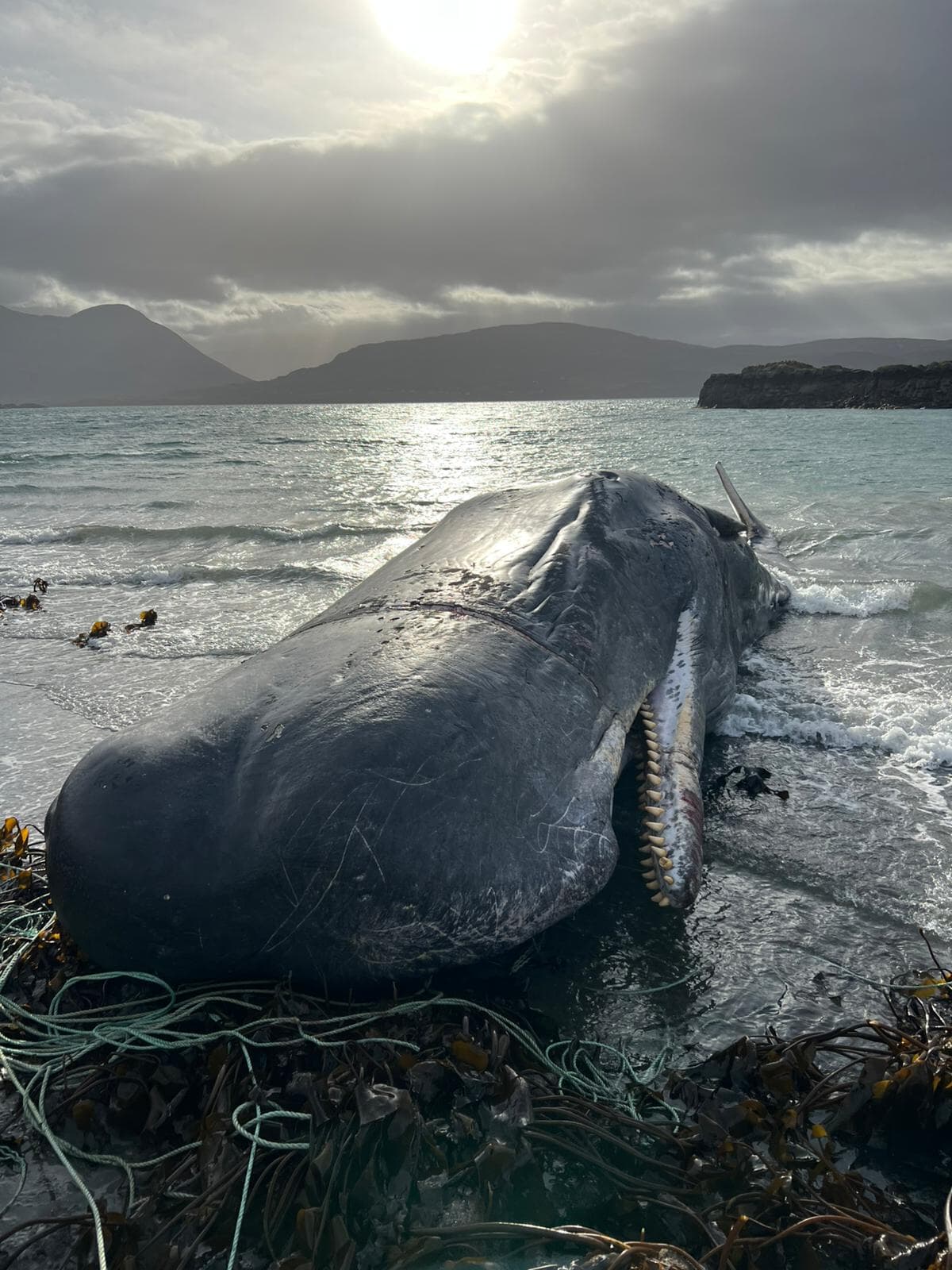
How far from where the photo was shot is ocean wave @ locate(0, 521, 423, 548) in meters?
14.3

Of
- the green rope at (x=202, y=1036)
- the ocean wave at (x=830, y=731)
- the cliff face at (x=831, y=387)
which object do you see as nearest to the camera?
the green rope at (x=202, y=1036)

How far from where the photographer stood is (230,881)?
9.57 ft

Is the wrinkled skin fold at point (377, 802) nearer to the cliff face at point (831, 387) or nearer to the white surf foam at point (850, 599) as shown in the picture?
the white surf foam at point (850, 599)

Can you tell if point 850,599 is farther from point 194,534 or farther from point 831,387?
point 831,387

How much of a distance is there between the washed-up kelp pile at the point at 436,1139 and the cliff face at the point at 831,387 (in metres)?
75.4

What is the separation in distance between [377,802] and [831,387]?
88.0 meters

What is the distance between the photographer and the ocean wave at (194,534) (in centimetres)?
1426

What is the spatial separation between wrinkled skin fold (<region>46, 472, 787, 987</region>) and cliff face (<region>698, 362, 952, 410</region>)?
7437cm

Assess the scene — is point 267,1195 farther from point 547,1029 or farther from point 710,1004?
point 710,1004

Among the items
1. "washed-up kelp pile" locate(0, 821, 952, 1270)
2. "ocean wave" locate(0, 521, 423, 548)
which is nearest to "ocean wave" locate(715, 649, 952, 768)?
"washed-up kelp pile" locate(0, 821, 952, 1270)

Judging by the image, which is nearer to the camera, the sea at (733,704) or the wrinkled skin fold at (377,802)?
the wrinkled skin fold at (377,802)

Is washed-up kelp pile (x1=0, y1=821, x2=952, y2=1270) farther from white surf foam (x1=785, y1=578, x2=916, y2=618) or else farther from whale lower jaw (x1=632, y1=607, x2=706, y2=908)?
white surf foam (x1=785, y1=578, x2=916, y2=618)

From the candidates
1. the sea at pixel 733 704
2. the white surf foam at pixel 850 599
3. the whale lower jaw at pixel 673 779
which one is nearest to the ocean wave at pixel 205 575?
the sea at pixel 733 704

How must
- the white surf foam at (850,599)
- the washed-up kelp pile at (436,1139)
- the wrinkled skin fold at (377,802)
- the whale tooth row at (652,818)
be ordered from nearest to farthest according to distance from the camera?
the washed-up kelp pile at (436,1139)
the wrinkled skin fold at (377,802)
the whale tooth row at (652,818)
the white surf foam at (850,599)
